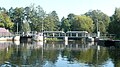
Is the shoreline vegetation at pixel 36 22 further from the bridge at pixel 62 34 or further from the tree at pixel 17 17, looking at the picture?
the bridge at pixel 62 34

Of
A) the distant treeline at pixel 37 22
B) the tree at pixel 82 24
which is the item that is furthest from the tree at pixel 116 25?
the tree at pixel 82 24

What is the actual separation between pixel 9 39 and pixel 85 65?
79.1m

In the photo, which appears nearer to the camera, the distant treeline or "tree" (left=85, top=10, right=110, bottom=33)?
the distant treeline

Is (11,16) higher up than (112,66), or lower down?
higher up

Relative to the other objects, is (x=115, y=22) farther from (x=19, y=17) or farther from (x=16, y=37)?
(x=19, y=17)

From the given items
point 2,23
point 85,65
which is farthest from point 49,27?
point 85,65

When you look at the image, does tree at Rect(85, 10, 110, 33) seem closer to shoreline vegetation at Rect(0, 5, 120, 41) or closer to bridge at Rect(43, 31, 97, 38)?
shoreline vegetation at Rect(0, 5, 120, 41)

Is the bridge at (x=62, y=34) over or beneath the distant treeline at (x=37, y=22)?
beneath

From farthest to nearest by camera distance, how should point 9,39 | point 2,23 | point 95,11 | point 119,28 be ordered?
1. point 95,11
2. point 2,23
3. point 9,39
4. point 119,28

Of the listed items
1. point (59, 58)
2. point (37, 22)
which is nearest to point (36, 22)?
point (37, 22)

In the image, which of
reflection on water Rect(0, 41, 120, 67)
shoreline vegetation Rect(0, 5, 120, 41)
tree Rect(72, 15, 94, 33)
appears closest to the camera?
reflection on water Rect(0, 41, 120, 67)

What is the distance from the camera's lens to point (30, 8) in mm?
142125

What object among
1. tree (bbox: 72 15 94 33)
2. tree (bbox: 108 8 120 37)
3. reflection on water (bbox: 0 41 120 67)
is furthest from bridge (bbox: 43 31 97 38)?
reflection on water (bbox: 0 41 120 67)

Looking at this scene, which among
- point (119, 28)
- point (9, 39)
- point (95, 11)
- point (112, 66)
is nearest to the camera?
point (112, 66)
